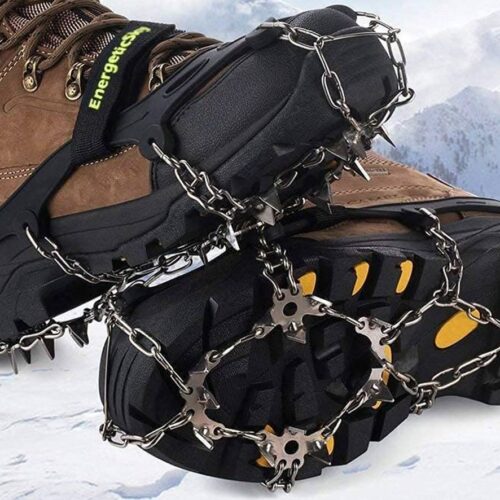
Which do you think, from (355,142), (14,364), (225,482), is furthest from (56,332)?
(355,142)

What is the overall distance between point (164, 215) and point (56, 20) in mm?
493

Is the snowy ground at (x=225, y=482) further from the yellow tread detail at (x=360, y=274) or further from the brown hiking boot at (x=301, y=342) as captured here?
the yellow tread detail at (x=360, y=274)

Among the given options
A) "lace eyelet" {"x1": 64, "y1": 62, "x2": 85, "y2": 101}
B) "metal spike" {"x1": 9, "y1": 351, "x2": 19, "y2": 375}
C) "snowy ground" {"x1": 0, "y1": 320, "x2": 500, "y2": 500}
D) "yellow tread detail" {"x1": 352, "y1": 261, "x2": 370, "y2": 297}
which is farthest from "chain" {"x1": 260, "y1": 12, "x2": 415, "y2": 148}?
"metal spike" {"x1": 9, "y1": 351, "x2": 19, "y2": 375}

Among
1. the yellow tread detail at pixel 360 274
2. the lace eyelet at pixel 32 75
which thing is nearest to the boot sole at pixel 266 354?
the yellow tread detail at pixel 360 274

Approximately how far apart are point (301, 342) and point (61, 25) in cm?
70

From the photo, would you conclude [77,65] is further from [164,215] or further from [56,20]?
[164,215]

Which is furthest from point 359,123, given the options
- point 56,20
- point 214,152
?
point 56,20

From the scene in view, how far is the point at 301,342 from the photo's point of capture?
4.27ft

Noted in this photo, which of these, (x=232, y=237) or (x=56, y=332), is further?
(x=56, y=332)

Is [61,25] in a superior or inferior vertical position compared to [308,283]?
superior

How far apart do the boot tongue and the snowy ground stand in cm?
62

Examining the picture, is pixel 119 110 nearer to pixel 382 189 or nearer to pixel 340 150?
pixel 340 150

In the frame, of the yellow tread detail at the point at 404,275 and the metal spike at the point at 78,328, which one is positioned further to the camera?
the metal spike at the point at 78,328

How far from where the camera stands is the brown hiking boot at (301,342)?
1.28m
